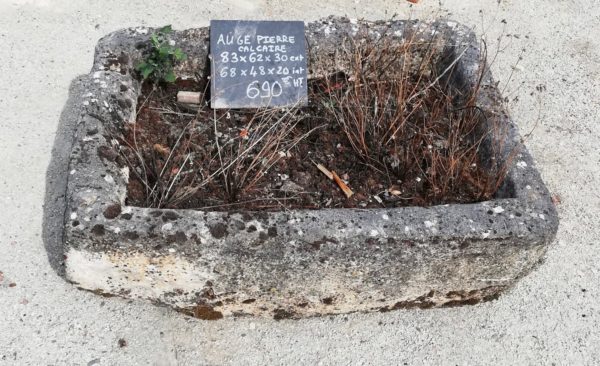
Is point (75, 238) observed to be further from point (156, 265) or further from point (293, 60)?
point (293, 60)

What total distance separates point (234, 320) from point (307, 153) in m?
0.87

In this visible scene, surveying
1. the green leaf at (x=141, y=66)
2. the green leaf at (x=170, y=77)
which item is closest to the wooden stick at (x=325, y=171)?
the green leaf at (x=170, y=77)

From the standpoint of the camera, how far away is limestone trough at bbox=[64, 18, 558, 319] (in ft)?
7.68

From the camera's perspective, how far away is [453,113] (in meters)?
3.08

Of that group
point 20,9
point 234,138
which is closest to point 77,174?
point 234,138

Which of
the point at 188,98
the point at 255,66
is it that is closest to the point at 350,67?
the point at 255,66

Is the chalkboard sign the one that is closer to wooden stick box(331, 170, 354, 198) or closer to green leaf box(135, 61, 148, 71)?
green leaf box(135, 61, 148, 71)

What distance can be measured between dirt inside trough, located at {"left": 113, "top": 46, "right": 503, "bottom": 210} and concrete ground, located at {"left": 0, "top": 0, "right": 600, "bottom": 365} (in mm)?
543

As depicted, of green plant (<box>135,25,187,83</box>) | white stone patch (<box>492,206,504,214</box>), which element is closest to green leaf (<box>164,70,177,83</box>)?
green plant (<box>135,25,187,83</box>)

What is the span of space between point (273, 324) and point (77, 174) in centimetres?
106

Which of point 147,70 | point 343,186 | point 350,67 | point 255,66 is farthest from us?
point 350,67

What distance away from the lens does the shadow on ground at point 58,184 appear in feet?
9.50

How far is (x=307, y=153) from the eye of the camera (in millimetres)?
3000

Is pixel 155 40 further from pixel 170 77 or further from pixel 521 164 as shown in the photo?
pixel 521 164
